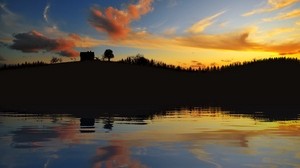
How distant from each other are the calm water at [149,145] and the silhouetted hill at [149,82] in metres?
29.7

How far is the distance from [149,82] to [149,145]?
145 feet

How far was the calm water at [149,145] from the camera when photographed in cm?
1028

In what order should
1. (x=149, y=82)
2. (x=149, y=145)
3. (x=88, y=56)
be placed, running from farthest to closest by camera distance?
(x=88, y=56)
(x=149, y=82)
(x=149, y=145)

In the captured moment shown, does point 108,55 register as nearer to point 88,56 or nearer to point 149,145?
point 88,56

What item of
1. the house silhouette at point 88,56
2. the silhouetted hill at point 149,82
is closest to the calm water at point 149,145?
the silhouetted hill at point 149,82

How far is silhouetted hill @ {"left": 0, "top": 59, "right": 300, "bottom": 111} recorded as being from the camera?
5094cm

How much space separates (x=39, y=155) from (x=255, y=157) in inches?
204

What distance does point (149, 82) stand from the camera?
5706cm

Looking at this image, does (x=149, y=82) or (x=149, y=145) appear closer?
(x=149, y=145)

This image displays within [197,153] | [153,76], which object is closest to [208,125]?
[197,153]

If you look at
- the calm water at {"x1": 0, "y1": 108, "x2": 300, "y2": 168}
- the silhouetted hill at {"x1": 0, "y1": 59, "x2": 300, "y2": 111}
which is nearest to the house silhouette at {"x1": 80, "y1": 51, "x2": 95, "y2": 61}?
the silhouetted hill at {"x1": 0, "y1": 59, "x2": 300, "y2": 111}

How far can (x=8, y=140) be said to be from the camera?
45.7 ft

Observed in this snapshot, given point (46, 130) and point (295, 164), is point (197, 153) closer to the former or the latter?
point (295, 164)

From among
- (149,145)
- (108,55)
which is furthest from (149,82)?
(149,145)
